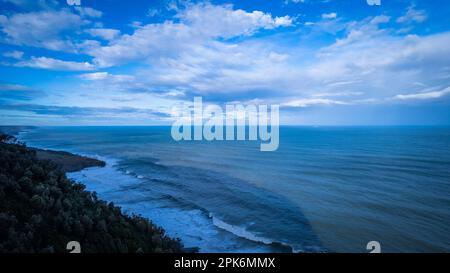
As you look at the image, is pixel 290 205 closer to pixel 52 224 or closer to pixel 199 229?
pixel 199 229

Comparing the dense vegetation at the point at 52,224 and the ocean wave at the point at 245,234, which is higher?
the dense vegetation at the point at 52,224

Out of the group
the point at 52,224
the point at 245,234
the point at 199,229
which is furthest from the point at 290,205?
the point at 52,224

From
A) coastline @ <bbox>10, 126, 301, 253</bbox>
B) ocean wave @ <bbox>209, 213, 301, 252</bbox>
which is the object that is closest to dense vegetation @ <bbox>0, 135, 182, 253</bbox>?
coastline @ <bbox>10, 126, 301, 253</bbox>

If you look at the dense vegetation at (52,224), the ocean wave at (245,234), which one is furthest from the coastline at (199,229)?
the dense vegetation at (52,224)

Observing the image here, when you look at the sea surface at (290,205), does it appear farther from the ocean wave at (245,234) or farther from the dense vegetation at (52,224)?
the dense vegetation at (52,224)

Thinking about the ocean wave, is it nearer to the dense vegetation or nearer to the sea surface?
the sea surface

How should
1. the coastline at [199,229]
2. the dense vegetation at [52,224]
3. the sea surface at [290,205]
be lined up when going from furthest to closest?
the sea surface at [290,205] → the coastline at [199,229] → the dense vegetation at [52,224]
